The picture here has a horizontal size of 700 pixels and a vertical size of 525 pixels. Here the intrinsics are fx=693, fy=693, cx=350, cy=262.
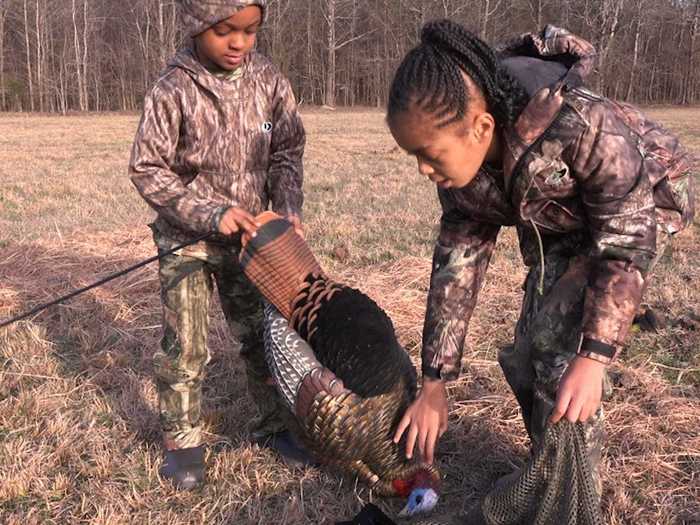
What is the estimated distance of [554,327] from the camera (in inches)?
98.1

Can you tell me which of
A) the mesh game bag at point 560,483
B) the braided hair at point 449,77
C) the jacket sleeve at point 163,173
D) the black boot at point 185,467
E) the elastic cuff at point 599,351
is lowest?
the black boot at point 185,467

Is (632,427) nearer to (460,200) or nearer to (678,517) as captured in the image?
(678,517)

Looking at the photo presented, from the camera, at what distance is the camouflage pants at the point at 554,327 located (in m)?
2.44

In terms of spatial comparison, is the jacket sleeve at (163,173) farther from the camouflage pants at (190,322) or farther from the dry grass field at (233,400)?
the dry grass field at (233,400)

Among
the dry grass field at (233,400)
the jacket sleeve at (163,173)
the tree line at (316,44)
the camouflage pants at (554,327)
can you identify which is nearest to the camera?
the camouflage pants at (554,327)

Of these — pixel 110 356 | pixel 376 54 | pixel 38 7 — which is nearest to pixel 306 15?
pixel 376 54

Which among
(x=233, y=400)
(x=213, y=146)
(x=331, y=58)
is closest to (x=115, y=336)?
(x=233, y=400)

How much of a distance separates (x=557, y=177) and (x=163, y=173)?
1652mm

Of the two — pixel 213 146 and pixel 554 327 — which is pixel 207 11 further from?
pixel 554 327

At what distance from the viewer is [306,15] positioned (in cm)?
5006

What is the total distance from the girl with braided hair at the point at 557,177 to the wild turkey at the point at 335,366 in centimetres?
55

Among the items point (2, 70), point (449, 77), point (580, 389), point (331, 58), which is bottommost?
point (580, 389)

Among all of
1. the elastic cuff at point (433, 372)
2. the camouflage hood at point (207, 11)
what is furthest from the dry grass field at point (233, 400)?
the camouflage hood at point (207, 11)

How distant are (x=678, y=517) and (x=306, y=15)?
5104 cm
